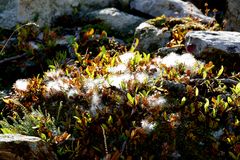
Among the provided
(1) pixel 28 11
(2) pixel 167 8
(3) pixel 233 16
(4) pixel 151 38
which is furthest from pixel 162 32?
(1) pixel 28 11

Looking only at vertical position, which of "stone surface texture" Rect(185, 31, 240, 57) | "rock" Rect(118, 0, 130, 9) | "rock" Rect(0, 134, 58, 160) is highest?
"stone surface texture" Rect(185, 31, 240, 57)

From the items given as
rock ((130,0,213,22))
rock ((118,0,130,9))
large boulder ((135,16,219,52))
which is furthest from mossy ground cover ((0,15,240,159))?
rock ((118,0,130,9))

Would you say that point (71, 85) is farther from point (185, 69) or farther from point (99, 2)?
point (99, 2)

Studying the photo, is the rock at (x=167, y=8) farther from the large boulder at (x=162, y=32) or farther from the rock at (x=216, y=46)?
the rock at (x=216, y=46)

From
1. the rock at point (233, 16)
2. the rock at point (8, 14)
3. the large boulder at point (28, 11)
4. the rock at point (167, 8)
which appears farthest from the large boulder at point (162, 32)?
the rock at point (8, 14)

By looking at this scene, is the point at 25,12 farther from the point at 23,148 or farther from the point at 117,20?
the point at 23,148

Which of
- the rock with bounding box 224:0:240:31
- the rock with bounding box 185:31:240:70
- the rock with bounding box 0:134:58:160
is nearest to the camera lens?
the rock with bounding box 0:134:58:160

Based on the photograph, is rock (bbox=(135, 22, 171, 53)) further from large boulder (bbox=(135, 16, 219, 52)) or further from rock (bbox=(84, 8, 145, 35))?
rock (bbox=(84, 8, 145, 35))

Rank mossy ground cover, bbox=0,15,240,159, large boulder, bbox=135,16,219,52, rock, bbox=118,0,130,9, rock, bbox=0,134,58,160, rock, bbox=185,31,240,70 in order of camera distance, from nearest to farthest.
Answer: rock, bbox=0,134,58,160
mossy ground cover, bbox=0,15,240,159
rock, bbox=185,31,240,70
large boulder, bbox=135,16,219,52
rock, bbox=118,0,130,9
